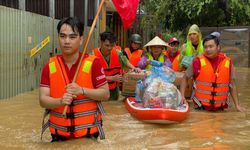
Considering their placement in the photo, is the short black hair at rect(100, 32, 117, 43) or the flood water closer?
the flood water

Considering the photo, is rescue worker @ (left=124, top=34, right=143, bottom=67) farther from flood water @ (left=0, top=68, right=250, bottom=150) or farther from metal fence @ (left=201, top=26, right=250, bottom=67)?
metal fence @ (left=201, top=26, right=250, bottom=67)

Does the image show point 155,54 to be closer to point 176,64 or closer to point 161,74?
point 161,74

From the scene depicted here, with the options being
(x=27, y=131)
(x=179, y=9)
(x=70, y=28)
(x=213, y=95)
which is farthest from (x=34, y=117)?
(x=179, y=9)

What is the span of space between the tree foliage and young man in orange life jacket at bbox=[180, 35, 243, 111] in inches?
423

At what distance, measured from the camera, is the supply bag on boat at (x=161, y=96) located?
6.45 m

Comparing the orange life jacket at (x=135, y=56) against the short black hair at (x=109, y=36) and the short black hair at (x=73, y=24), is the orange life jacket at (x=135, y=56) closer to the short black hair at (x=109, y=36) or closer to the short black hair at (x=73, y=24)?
the short black hair at (x=109, y=36)

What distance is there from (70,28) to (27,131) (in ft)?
8.40

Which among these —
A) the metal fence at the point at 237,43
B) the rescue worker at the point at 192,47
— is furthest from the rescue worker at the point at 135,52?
the metal fence at the point at 237,43

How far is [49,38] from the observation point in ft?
36.8

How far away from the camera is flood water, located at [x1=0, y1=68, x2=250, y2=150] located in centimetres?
508

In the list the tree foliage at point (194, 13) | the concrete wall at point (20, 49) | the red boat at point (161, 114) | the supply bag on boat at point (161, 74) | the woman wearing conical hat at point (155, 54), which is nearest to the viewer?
the red boat at point (161, 114)

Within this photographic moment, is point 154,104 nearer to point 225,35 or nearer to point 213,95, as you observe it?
point 213,95

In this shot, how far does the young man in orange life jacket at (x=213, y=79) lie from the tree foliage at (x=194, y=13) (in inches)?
423

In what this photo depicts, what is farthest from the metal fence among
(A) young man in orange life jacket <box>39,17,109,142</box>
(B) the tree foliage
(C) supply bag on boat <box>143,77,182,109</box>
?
(A) young man in orange life jacket <box>39,17,109,142</box>
